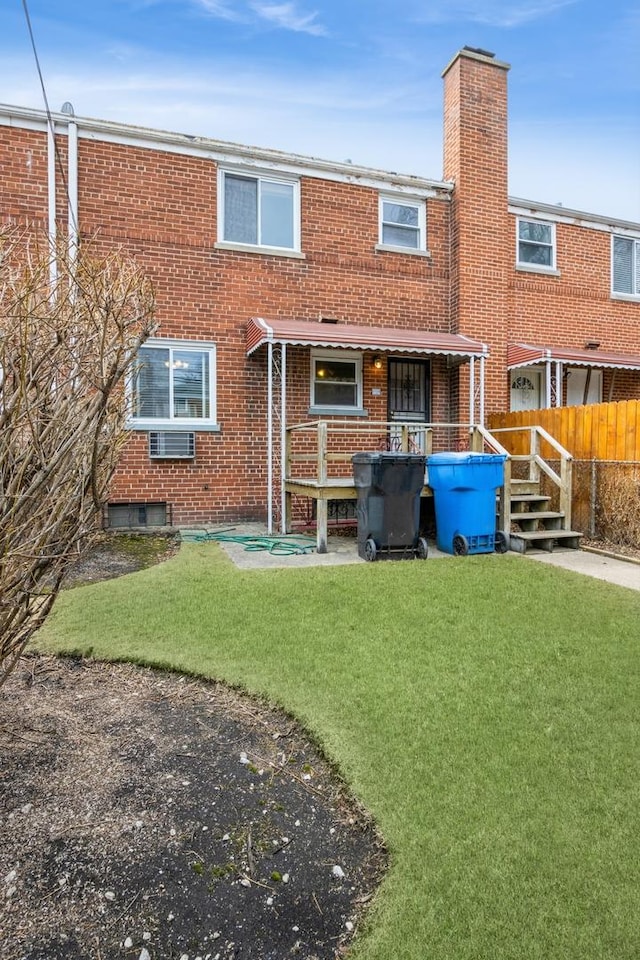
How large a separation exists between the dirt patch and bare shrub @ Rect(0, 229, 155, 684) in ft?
2.10

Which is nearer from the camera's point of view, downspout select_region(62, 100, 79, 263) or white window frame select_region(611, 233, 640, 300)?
downspout select_region(62, 100, 79, 263)

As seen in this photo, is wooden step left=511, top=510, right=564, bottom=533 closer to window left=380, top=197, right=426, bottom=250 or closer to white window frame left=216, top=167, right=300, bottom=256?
window left=380, top=197, right=426, bottom=250

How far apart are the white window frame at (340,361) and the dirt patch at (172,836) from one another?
7829 mm

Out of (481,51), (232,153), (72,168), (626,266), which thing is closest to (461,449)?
(626,266)

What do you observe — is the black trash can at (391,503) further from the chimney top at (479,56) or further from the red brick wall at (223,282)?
the chimney top at (479,56)

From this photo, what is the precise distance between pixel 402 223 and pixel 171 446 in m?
6.36

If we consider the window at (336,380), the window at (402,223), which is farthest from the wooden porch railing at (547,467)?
the window at (402,223)

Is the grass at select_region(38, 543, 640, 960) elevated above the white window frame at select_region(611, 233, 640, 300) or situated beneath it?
situated beneath

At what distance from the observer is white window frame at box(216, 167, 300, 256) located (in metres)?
10.2

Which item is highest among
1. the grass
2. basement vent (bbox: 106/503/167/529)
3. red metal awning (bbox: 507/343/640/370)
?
red metal awning (bbox: 507/343/640/370)

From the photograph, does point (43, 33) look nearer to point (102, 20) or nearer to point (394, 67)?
point (102, 20)

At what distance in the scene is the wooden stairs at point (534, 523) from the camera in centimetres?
802

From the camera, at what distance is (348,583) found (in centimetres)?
592

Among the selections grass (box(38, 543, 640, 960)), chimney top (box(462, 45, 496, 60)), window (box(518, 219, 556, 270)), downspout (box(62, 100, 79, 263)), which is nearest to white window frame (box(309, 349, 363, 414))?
downspout (box(62, 100, 79, 263))
